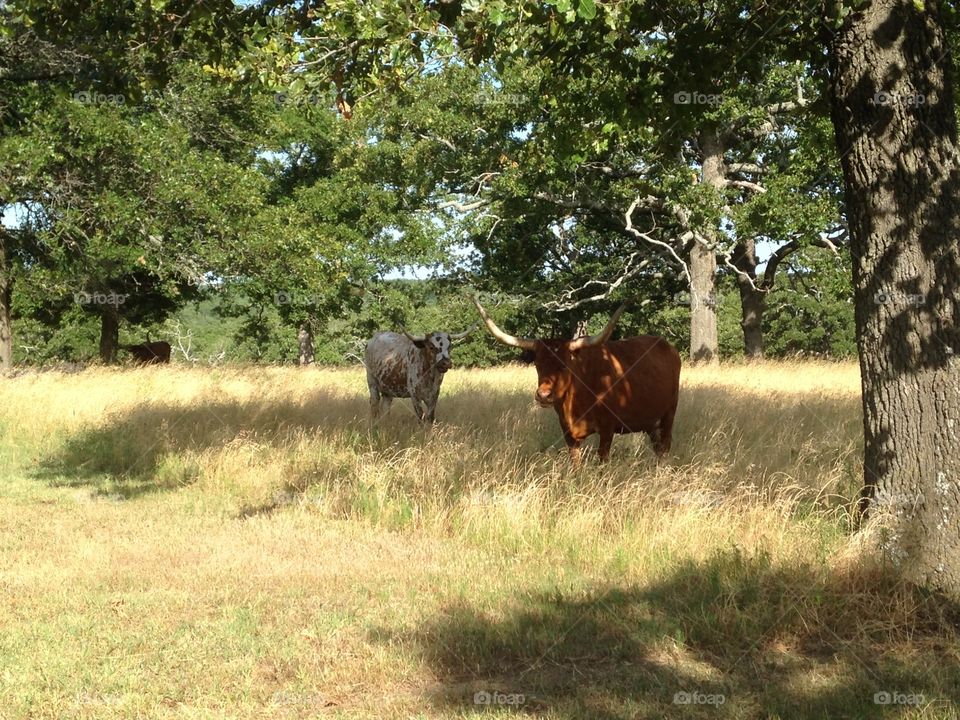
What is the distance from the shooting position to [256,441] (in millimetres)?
11523

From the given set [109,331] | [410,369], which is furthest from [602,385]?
[109,331]

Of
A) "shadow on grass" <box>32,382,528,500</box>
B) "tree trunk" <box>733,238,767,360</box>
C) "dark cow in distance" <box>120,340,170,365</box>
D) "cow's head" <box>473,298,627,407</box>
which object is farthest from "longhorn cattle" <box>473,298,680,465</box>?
"dark cow in distance" <box>120,340,170,365</box>

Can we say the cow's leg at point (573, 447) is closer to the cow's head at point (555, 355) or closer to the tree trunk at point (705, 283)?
the cow's head at point (555, 355)

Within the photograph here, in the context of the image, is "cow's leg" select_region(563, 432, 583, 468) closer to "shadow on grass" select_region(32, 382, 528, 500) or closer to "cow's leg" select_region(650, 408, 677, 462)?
"cow's leg" select_region(650, 408, 677, 462)

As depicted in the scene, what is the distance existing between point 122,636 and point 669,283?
2660cm

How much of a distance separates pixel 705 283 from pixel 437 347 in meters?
13.0

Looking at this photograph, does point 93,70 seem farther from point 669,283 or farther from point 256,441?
point 669,283

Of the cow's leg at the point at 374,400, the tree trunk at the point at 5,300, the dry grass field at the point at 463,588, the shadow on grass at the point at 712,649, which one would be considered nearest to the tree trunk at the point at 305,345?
the tree trunk at the point at 5,300

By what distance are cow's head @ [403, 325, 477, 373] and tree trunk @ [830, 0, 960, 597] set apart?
646cm

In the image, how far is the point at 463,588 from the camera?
601 centimetres

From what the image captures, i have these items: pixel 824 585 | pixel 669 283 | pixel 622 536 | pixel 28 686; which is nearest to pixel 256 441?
pixel 622 536

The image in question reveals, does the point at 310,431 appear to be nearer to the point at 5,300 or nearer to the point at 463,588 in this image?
the point at 463,588

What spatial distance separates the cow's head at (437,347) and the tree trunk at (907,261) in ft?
21.2

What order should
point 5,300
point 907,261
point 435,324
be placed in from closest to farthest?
point 907,261 → point 5,300 → point 435,324
